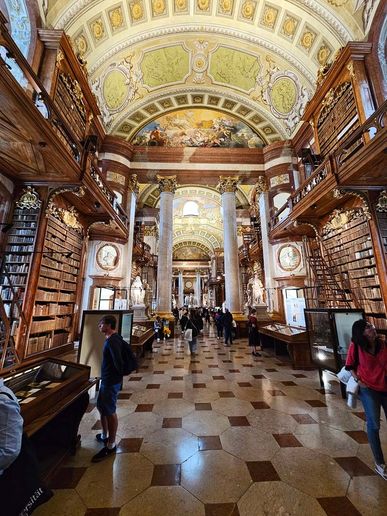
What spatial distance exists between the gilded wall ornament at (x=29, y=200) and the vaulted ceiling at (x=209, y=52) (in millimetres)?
5252

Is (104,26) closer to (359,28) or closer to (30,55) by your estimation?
(30,55)

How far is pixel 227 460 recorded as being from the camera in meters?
1.97

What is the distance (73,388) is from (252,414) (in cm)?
210

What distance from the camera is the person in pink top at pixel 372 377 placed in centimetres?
179

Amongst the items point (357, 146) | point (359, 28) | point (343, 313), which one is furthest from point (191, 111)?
point (343, 313)

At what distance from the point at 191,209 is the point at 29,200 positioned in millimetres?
17842

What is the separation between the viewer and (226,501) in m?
1.55

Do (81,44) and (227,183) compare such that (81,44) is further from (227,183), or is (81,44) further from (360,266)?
(360,266)

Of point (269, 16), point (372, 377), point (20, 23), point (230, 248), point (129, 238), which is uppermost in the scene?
point (269, 16)

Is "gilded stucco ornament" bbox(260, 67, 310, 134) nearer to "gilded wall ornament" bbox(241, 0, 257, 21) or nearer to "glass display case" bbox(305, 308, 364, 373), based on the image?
"gilded wall ornament" bbox(241, 0, 257, 21)

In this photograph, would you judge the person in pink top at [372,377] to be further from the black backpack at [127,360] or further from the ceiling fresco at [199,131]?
the ceiling fresco at [199,131]

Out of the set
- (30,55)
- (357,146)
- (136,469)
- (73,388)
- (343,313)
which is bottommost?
(136,469)

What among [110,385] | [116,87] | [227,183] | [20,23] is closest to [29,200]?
[20,23]

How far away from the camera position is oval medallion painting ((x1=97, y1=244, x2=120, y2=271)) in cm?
962
